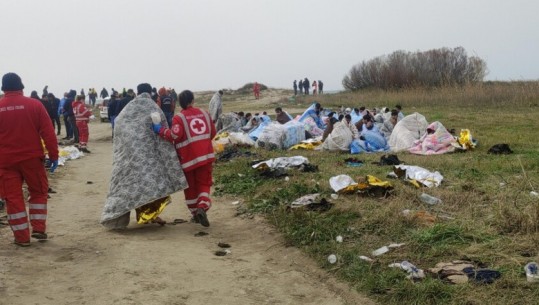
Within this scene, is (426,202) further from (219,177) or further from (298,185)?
(219,177)

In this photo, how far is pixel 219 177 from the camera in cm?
957

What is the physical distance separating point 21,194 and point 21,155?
1.39 ft

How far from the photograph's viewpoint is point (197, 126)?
6355 mm

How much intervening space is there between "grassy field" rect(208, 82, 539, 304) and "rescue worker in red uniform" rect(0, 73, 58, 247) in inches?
109

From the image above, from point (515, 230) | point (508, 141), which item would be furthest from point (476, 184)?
point (508, 141)

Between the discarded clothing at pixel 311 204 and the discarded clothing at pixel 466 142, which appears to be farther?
the discarded clothing at pixel 466 142

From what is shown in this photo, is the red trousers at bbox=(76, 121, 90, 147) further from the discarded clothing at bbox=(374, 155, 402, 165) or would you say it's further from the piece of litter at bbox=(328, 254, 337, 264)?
the piece of litter at bbox=(328, 254, 337, 264)

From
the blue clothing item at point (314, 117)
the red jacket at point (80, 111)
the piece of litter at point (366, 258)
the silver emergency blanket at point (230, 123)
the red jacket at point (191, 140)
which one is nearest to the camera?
the piece of litter at point (366, 258)

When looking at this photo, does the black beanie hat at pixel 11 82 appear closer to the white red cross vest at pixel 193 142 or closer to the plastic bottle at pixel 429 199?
the white red cross vest at pixel 193 142

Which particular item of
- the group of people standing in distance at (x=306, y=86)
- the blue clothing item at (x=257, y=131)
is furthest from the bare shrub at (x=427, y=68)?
the blue clothing item at (x=257, y=131)

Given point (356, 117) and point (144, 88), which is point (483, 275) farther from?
point (356, 117)

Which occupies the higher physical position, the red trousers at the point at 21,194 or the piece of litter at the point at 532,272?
the red trousers at the point at 21,194

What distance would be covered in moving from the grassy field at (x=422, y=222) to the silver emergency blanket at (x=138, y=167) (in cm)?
145

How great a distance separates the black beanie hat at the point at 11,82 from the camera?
17.9 feet
